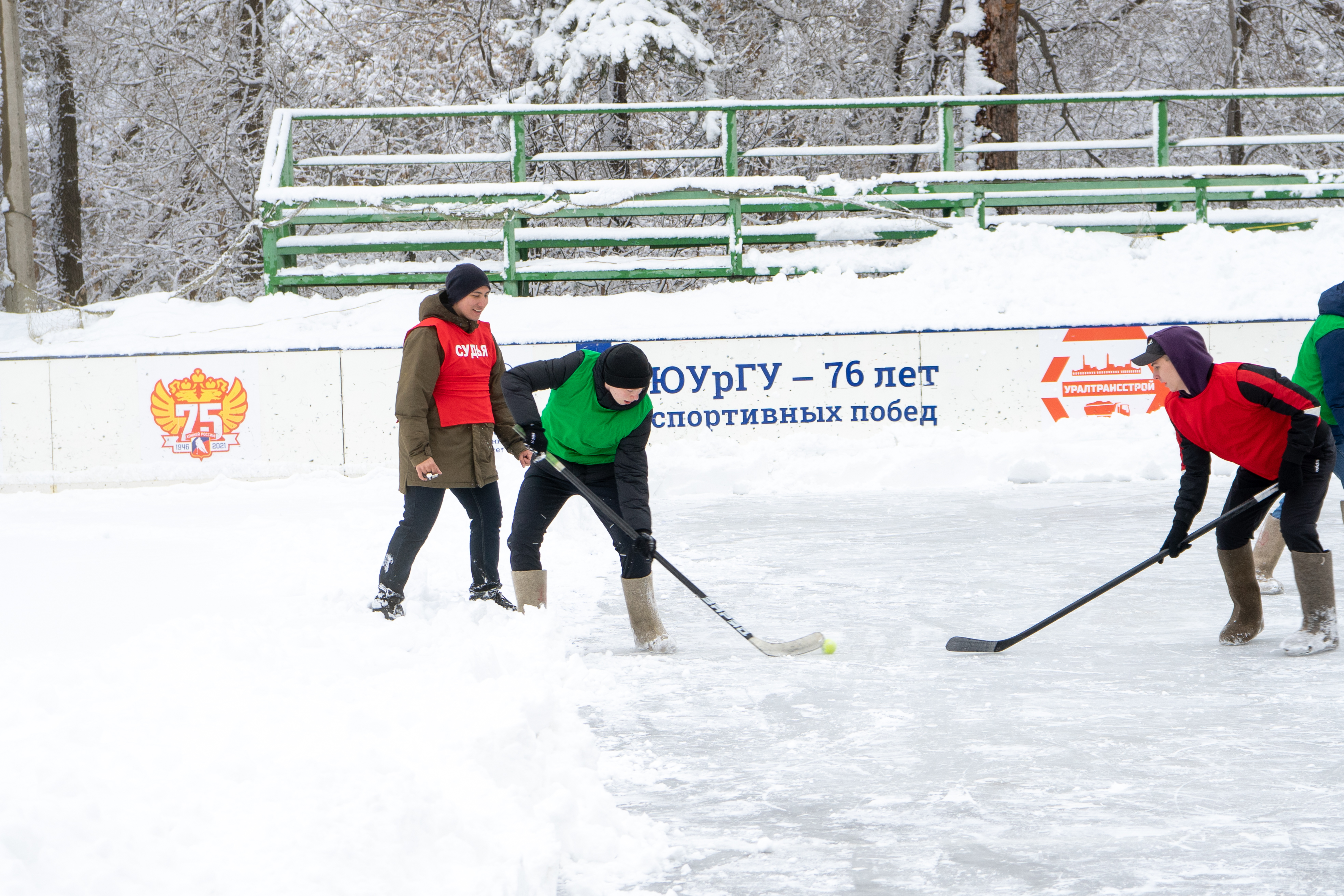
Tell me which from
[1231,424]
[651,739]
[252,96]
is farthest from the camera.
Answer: [252,96]

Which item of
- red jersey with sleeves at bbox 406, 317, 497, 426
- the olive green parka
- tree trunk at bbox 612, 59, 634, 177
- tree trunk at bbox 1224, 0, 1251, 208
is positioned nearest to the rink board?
the olive green parka

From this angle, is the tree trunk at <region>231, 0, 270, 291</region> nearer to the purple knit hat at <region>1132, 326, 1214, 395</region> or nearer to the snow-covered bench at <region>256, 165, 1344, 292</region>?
the snow-covered bench at <region>256, 165, 1344, 292</region>

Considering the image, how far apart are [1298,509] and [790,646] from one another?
6.32 feet

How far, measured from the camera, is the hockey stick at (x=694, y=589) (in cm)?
475

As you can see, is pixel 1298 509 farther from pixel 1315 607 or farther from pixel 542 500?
pixel 542 500

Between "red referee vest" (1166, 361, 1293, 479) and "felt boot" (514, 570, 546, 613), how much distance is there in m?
2.44

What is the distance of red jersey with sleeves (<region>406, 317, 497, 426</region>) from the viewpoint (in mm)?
4988

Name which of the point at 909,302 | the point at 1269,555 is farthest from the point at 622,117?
the point at 1269,555

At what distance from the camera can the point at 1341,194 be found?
13.9 metres

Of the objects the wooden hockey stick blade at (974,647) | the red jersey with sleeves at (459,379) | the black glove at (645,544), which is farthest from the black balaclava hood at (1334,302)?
the red jersey with sleeves at (459,379)

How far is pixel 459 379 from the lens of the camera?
5.03 m

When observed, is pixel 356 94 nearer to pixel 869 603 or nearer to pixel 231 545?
pixel 231 545

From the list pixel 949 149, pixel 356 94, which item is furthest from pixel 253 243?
pixel 949 149

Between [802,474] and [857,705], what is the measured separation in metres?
5.86
